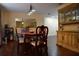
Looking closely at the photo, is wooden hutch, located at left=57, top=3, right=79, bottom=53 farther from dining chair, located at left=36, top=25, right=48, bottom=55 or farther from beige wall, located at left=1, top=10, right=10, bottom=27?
beige wall, located at left=1, top=10, right=10, bottom=27

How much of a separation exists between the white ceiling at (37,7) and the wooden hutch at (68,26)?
14cm

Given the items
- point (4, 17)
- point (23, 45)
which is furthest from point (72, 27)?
point (4, 17)

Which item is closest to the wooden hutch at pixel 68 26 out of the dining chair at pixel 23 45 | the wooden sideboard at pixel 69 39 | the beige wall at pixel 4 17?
the wooden sideboard at pixel 69 39

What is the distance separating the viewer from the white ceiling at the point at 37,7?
2.63 m

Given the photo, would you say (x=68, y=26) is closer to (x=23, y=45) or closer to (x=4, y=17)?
(x=23, y=45)

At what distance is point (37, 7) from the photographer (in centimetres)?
268

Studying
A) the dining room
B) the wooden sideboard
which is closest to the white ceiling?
the dining room

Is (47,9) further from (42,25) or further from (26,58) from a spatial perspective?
(26,58)

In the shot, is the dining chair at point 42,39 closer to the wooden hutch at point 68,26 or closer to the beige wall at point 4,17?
the wooden hutch at point 68,26

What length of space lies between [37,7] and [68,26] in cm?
70

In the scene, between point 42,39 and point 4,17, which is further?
point 42,39

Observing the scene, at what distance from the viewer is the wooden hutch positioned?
2646 millimetres

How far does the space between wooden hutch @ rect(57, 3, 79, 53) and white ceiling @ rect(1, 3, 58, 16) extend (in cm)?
14

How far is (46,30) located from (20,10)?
63cm
